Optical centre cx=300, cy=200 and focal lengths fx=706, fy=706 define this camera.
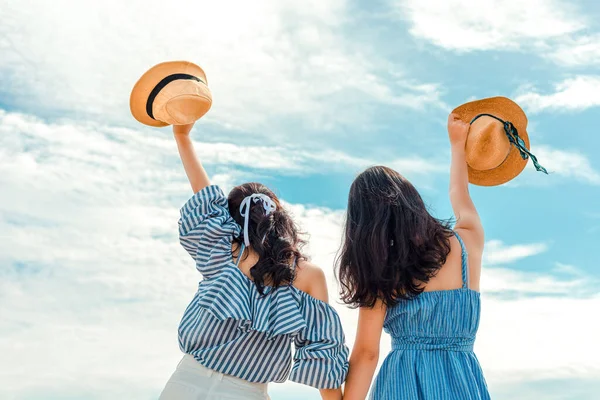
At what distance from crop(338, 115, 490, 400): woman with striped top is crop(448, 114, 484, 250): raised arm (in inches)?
6.7

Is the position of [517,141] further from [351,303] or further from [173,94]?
[173,94]

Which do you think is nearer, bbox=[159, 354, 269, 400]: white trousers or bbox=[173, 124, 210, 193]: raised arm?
bbox=[159, 354, 269, 400]: white trousers

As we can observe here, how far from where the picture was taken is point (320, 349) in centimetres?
394

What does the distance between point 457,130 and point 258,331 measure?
6.08ft

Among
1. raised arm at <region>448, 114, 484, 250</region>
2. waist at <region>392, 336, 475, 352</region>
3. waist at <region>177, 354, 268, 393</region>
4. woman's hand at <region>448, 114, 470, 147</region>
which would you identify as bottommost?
waist at <region>177, 354, 268, 393</region>

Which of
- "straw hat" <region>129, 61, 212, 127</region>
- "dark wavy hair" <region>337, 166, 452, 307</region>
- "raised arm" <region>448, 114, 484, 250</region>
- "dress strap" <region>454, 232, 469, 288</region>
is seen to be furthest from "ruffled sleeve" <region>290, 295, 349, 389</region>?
"straw hat" <region>129, 61, 212, 127</region>

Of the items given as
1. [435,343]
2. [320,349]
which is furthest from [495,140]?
[320,349]

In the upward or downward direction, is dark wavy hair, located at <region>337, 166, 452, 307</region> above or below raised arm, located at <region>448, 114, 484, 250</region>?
below

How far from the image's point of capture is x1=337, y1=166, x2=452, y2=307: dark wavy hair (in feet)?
12.2

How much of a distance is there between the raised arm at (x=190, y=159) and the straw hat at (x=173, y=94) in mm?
135

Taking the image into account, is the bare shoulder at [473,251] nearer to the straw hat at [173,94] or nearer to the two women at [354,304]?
the two women at [354,304]

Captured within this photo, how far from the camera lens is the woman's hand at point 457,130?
457 centimetres

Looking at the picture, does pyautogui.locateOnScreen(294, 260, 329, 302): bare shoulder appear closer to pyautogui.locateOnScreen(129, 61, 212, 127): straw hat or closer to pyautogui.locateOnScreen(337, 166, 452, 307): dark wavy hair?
pyautogui.locateOnScreen(337, 166, 452, 307): dark wavy hair

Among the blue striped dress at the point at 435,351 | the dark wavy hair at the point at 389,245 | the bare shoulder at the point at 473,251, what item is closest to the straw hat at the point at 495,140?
the bare shoulder at the point at 473,251
